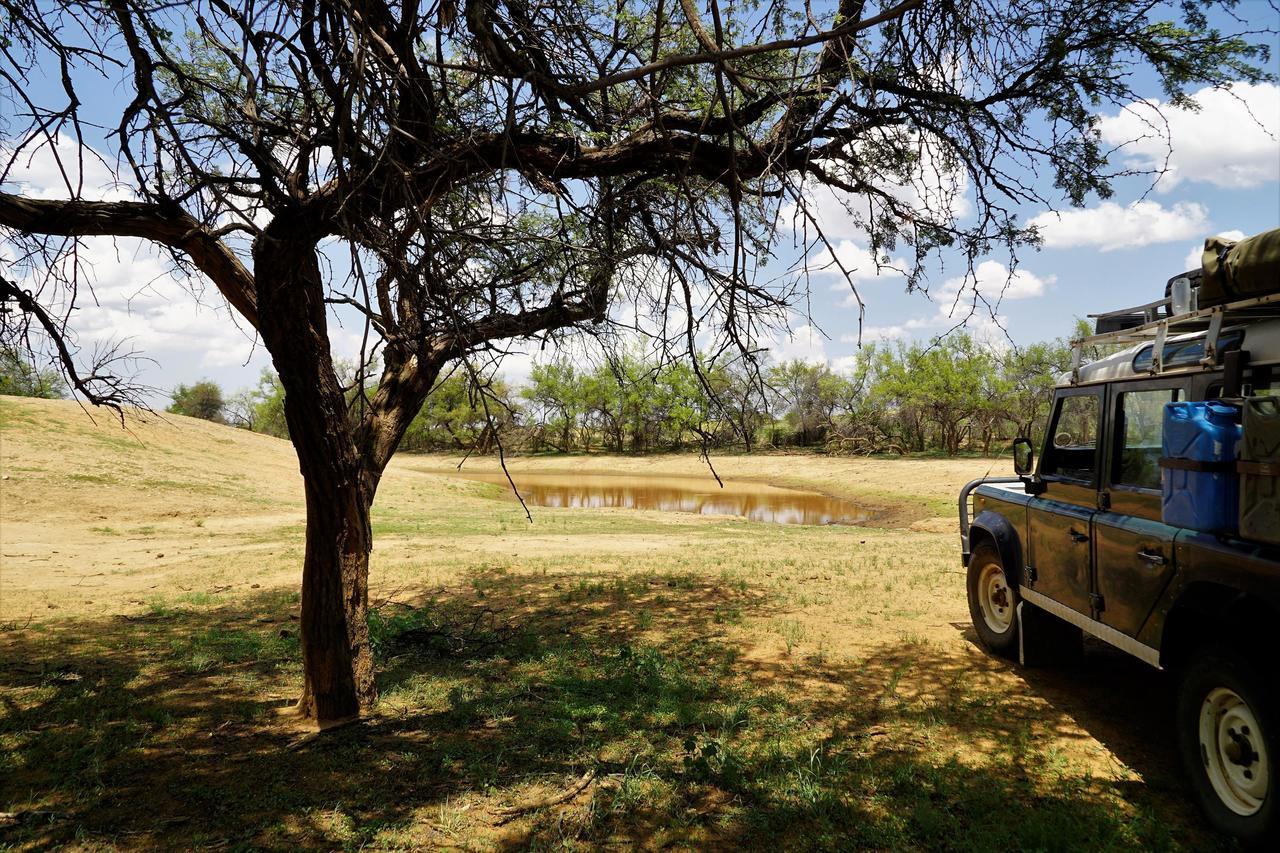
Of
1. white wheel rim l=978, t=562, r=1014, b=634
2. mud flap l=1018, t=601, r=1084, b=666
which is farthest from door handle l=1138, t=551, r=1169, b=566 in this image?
white wheel rim l=978, t=562, r=1014, b=634

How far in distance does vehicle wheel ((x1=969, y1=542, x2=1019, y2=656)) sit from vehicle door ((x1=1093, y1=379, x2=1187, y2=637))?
1.51 metres

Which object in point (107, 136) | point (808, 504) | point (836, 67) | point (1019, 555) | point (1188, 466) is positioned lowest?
point (808, 504)

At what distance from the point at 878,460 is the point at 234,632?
Answer: 124 ft

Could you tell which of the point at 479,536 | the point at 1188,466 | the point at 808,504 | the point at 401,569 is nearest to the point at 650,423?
the point at 808,504

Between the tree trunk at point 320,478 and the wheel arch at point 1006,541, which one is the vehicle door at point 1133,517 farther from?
the tree trunk at point 320,478

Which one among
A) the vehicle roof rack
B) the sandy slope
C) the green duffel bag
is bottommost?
the sandy slope

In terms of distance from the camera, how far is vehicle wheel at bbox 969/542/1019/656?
19.4 feet

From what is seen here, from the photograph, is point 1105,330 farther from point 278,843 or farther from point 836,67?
point 278,843

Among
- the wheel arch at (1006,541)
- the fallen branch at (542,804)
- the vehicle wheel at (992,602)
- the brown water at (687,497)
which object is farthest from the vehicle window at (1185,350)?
the brown water at (687,497)

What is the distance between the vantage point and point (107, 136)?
4.30 metres

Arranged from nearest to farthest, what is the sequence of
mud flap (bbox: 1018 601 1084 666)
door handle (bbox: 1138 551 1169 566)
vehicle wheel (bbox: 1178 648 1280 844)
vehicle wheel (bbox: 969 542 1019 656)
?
vehicle wheel (bbox: 1178 648 1280 844) < door handle (bbox: 1138 551 1169 566) < mud flap (bbox: 1018 601 1084 666) < vehicle wheel (bbox: 969 542 1019 656)

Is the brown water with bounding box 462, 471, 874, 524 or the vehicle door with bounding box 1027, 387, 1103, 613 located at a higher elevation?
the vehicle door with bounding box 1027, 387, 1103, 613

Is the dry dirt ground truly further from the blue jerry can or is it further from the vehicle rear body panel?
the blue jerry can

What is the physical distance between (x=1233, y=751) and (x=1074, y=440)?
2.45 m
